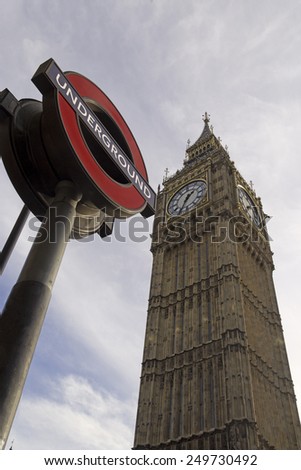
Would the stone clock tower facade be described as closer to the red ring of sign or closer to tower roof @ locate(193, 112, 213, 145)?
tower roof @ locate(193, 112, 213, 145)

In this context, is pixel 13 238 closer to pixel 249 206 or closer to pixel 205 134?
pixel 249 206

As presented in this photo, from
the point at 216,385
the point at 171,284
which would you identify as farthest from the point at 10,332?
the point at 171,284

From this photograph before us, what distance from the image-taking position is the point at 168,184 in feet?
198

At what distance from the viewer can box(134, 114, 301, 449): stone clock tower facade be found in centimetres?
3212

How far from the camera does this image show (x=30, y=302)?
683 centimetres

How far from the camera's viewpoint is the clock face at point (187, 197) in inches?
2069

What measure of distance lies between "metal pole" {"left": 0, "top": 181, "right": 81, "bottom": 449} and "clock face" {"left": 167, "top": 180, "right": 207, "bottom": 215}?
44235 millimetres

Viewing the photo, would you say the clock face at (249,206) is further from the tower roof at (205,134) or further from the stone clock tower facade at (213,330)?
the tower roof at (205,134)

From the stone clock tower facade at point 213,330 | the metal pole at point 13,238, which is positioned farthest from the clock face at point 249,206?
the metal pole at point 13,238

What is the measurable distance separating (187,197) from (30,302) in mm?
48392

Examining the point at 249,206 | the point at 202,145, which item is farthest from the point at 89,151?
the point at 202,145

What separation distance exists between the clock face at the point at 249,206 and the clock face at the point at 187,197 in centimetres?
467

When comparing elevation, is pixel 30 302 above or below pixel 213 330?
below

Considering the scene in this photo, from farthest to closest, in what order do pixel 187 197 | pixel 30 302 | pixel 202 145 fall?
pixel 202 145
pixel 187 197
pixel 30 302
